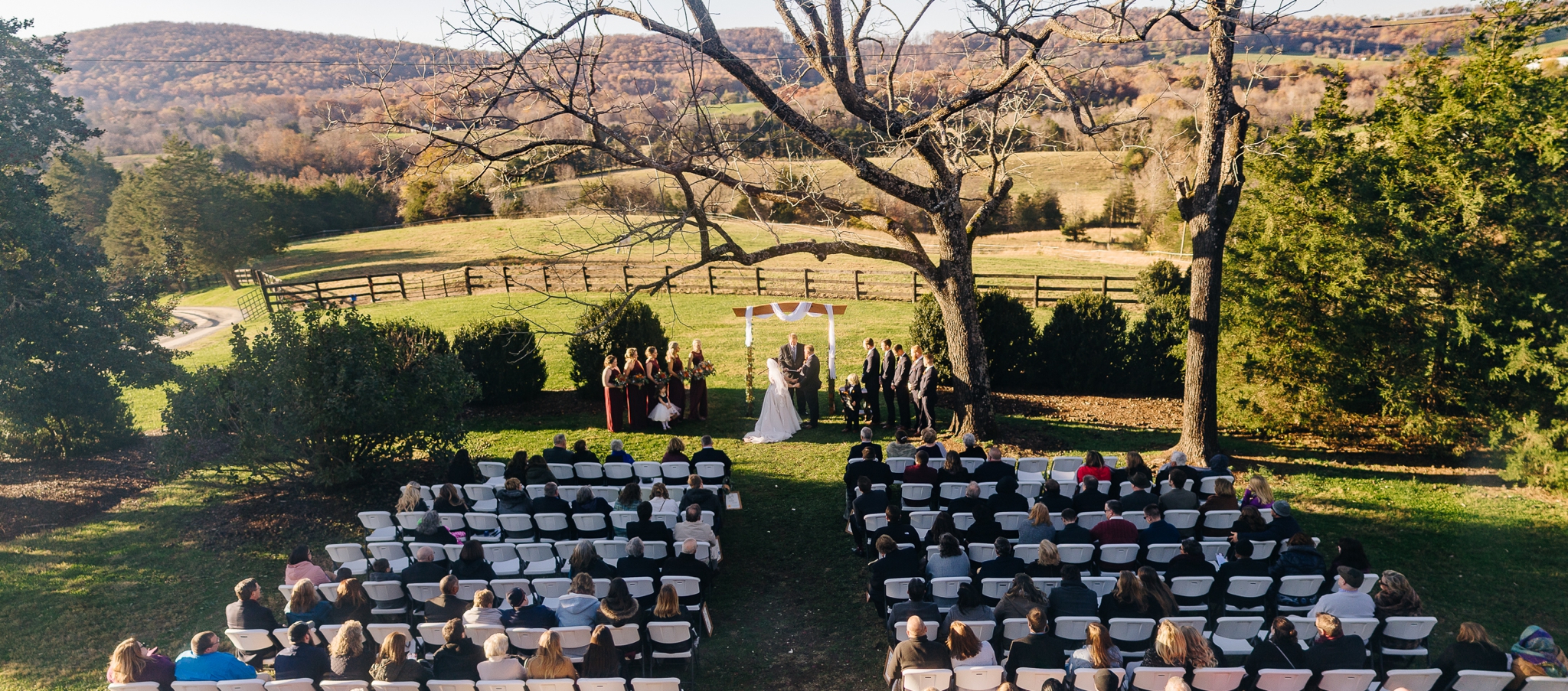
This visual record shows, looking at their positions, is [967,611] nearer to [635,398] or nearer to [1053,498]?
[1053,498]

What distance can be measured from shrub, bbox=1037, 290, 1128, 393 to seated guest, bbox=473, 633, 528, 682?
1324 centimetres

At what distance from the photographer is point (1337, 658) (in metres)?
5.90

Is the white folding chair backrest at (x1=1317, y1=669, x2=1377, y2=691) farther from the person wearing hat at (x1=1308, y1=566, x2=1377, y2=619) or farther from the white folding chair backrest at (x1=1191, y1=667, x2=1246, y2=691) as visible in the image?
the person wearing hat at (x1=1308, y1=566, x2=1377, y2=619)

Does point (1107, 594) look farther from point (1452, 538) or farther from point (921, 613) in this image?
point (1452, 538)

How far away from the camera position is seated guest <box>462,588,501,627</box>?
6719mm

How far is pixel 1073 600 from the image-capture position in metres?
6.79

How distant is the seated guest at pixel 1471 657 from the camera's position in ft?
19.3

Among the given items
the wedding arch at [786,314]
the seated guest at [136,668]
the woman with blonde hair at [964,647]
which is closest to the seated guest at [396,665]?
the seated guest at [136,668]

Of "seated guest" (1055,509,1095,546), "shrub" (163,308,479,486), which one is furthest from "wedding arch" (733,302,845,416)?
"seated guest" (1055,509,1095,546)

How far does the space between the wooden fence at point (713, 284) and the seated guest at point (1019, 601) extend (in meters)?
20.2

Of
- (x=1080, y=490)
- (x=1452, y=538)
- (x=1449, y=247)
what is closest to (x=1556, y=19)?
(x=1449, y=247)

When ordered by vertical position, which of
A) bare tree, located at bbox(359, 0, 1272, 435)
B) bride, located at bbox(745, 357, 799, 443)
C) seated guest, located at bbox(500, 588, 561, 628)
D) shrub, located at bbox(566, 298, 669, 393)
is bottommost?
bride, located at bbox(745, 357, 799, 443)

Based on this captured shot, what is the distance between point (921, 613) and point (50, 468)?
1644cm

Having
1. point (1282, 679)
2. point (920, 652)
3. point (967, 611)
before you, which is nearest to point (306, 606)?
point (920, 652)
